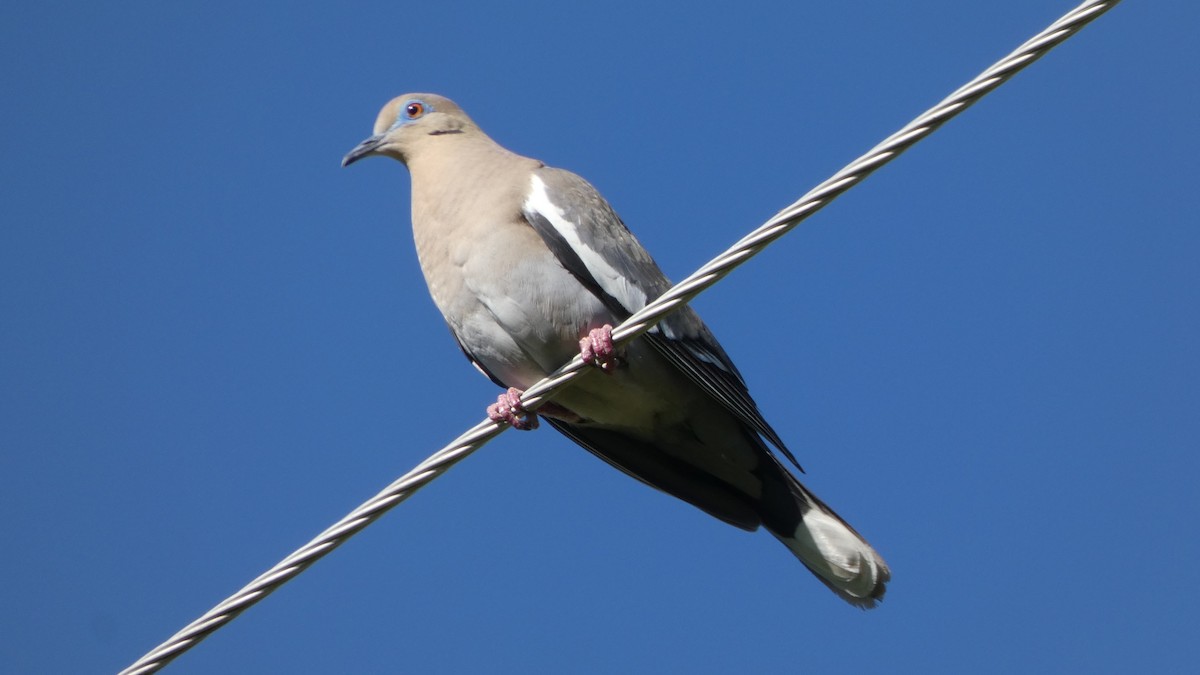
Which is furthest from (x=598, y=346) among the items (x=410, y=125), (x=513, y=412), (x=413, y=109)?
(x=413, y=109)

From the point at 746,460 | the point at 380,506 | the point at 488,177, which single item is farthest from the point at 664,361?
the point at 380,506

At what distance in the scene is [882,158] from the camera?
10.8 ft

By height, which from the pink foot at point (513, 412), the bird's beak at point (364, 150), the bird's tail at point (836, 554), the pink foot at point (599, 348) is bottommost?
the bird's tail at point (836, 554)

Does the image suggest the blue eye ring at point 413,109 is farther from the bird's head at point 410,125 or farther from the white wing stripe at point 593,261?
the white wing stripe at point 593,261

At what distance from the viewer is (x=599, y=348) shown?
4.69 m

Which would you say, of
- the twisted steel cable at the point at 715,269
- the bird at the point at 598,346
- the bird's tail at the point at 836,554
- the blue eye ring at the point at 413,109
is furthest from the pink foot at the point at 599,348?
the blue eye ring at the point at 413,109

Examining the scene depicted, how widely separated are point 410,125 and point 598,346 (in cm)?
201

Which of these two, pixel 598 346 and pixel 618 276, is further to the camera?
pixel 618 276

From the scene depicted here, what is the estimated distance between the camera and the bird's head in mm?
6156

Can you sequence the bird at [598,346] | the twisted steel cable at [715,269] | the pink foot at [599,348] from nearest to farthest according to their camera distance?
the twisted steel cable at [715,269] < the pink foot at [599,348] < the bird at [598,346]

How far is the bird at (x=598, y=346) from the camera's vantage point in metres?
5.04

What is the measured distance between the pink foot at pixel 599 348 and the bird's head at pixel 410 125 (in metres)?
1.76

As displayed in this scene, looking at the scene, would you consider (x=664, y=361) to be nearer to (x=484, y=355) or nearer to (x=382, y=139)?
(x=484, y=355)

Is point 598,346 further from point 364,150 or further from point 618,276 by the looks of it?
point 364,150
